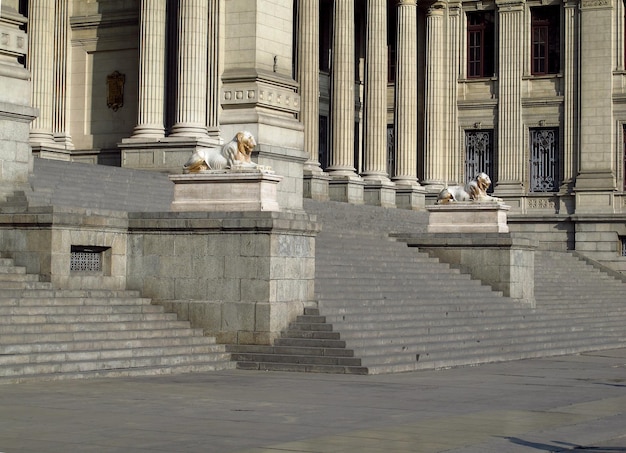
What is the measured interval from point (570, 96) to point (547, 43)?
2.61 meters

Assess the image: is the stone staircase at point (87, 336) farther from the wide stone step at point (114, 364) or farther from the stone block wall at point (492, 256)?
the stone block wall at point (492, 256)

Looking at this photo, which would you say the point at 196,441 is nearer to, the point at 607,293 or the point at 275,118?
the point at 275,118

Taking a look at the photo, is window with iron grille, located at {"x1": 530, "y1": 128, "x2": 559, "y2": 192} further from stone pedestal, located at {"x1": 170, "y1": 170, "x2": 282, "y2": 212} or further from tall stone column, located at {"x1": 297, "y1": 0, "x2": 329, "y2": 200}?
stone pedestal, located at {"x1": 170, "y1": 170, "x2": 282, "y2": 212}

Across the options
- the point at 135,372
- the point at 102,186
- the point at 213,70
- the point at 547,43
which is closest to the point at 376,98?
the point at 547,43

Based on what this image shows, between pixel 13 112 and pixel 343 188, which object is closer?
pixel 13 112

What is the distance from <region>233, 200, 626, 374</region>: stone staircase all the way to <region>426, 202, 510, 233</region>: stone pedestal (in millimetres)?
1158

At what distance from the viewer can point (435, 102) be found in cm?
5522

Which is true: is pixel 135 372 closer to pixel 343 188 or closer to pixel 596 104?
pixel 343 188

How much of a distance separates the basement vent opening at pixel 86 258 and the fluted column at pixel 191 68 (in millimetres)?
13933

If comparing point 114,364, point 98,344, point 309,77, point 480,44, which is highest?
point 480,44

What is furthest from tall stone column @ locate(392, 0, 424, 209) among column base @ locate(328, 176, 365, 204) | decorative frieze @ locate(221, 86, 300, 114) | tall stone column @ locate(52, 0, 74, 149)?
decorative frieze @ locate(221, 86, 300, 114)

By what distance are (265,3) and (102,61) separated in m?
11.5

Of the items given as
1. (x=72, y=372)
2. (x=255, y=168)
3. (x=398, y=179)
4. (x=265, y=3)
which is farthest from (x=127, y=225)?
(x=398, y=179)

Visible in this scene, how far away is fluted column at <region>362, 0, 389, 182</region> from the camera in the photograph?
5031cm
